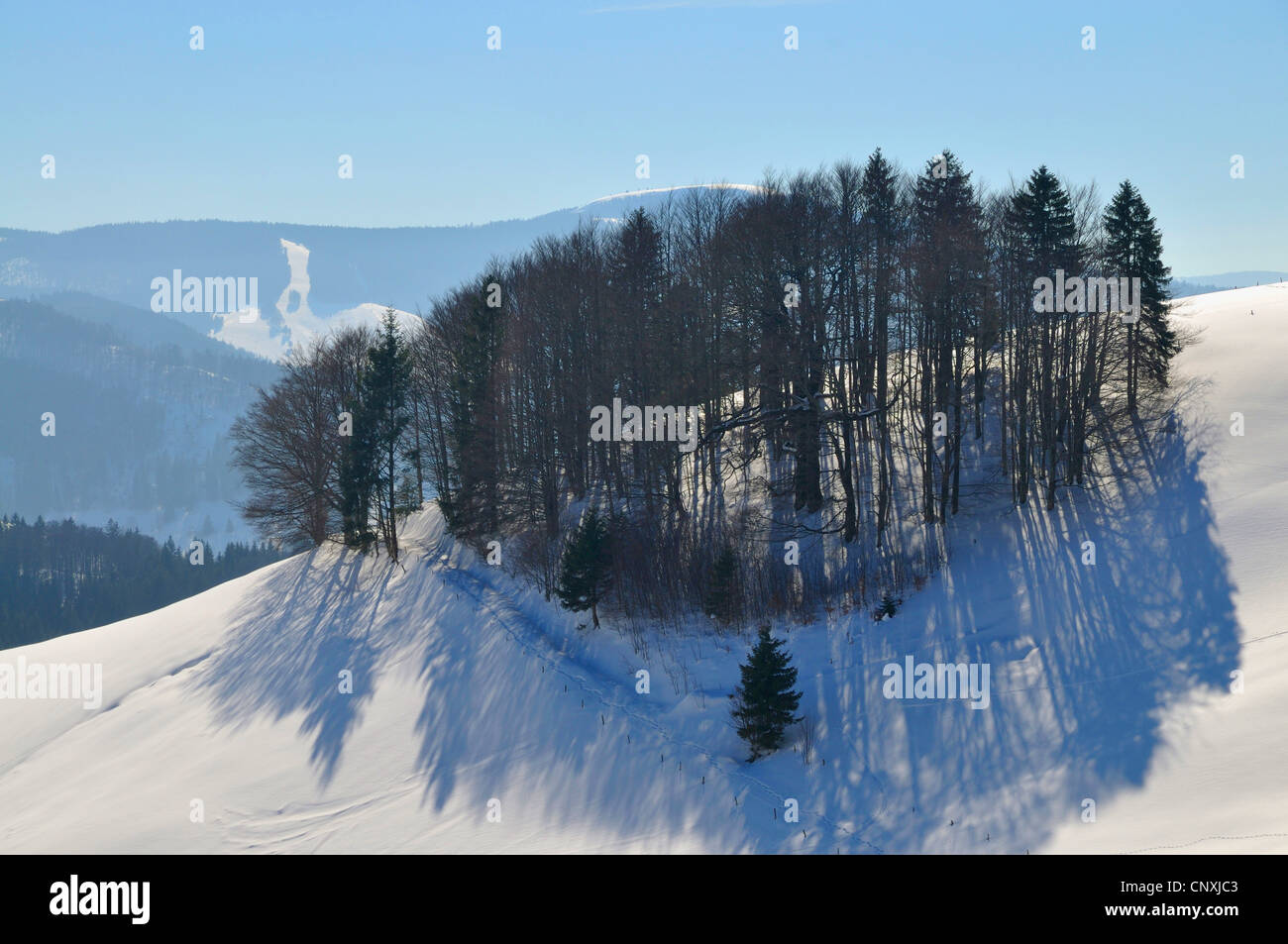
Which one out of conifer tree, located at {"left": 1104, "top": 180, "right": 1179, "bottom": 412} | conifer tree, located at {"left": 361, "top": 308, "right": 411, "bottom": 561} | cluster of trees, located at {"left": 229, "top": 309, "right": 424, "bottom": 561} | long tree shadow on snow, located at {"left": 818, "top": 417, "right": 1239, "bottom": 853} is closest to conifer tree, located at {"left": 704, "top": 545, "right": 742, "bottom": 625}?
long tree shadow on snow, located at {"left": 818, "top": 417, "right": 1239, "bottom": 853}

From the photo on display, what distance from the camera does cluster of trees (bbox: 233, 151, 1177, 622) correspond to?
30031 mm

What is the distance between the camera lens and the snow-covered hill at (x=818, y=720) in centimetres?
1673

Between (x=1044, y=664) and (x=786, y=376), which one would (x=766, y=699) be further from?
(x=786, y=376)

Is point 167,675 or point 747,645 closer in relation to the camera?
point 747,645

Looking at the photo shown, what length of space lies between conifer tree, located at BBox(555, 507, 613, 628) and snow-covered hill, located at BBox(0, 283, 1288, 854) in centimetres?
120

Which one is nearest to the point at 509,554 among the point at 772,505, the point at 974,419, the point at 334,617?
the point at 334,617

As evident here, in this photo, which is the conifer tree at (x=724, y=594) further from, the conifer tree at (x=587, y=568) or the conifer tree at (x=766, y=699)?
the conifer tree at (x=766, y=699)

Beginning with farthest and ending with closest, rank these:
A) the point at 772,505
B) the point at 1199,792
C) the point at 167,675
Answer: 1. the point at 167,675
2. the point at 772,505
3. the point at 1199,792

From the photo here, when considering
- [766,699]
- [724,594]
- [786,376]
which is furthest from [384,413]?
[766,699]

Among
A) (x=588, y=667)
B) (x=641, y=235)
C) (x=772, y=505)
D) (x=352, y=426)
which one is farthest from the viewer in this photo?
(x=352, y=426)

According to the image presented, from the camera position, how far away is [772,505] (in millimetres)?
34031

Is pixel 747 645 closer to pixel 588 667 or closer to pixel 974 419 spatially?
pixel 588 667

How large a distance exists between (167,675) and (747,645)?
24.7 metres

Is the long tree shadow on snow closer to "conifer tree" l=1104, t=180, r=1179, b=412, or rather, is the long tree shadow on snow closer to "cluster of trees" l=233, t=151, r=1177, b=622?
"cluster of trees" l=233, t=151, r=1177, b=622
